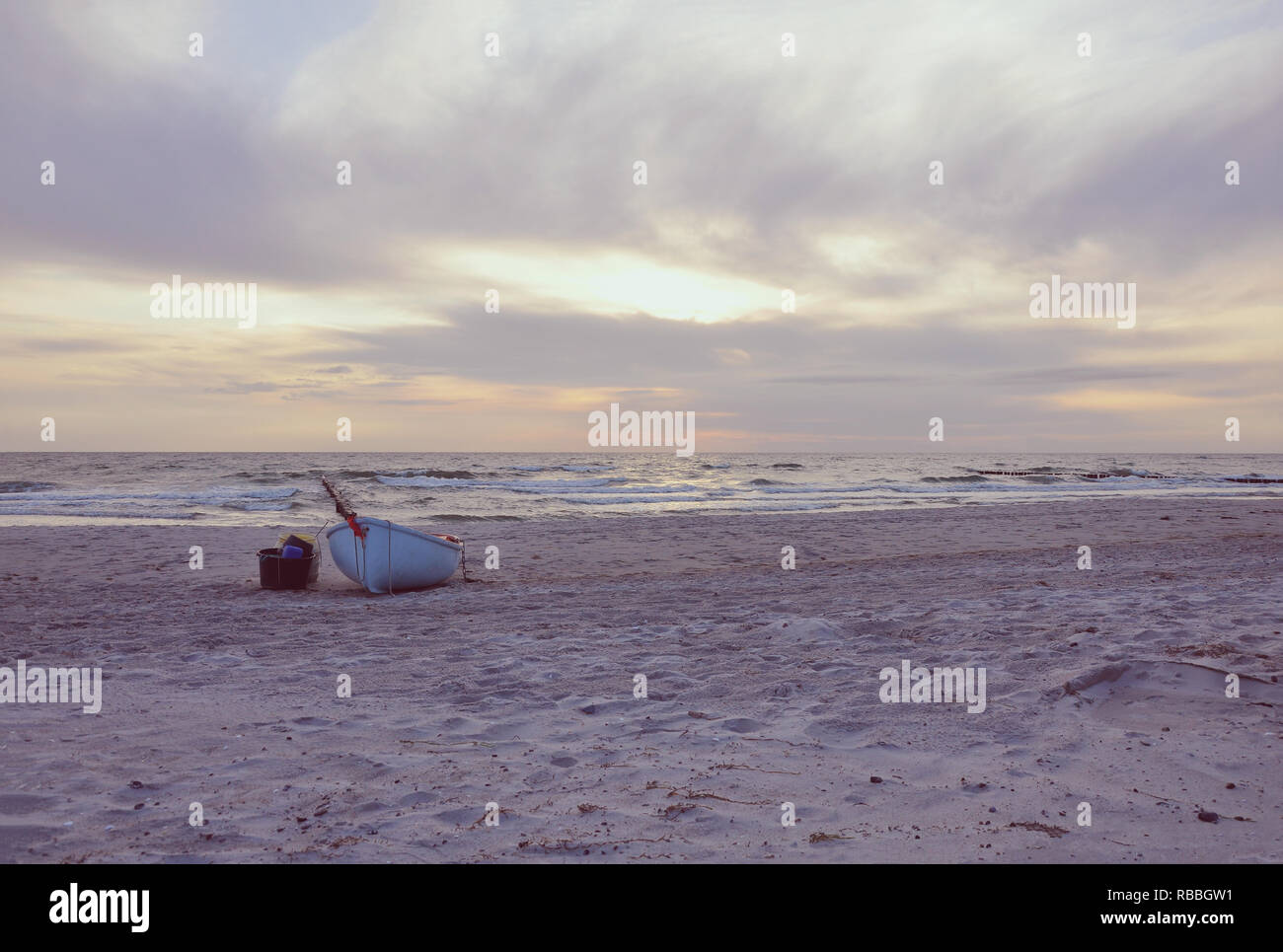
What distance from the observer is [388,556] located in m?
11.5

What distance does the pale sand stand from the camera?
12.1 ft

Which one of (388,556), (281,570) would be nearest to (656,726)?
(388,556)

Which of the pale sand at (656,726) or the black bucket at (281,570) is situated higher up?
the black bucket at (281,570)

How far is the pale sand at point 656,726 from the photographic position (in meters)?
3.69

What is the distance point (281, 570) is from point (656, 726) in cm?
827

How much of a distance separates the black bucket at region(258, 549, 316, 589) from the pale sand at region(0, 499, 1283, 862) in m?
0.49

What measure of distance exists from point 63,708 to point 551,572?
8624 mm

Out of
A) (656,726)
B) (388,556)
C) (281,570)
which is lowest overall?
(656,726)

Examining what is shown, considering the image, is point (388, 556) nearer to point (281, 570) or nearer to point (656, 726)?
point (281, 570)

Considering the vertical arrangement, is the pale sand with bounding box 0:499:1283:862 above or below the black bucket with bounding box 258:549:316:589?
below

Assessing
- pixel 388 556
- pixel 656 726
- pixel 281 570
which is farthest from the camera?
pixel 281 570

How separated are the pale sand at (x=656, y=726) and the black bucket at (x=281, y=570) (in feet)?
1.61
